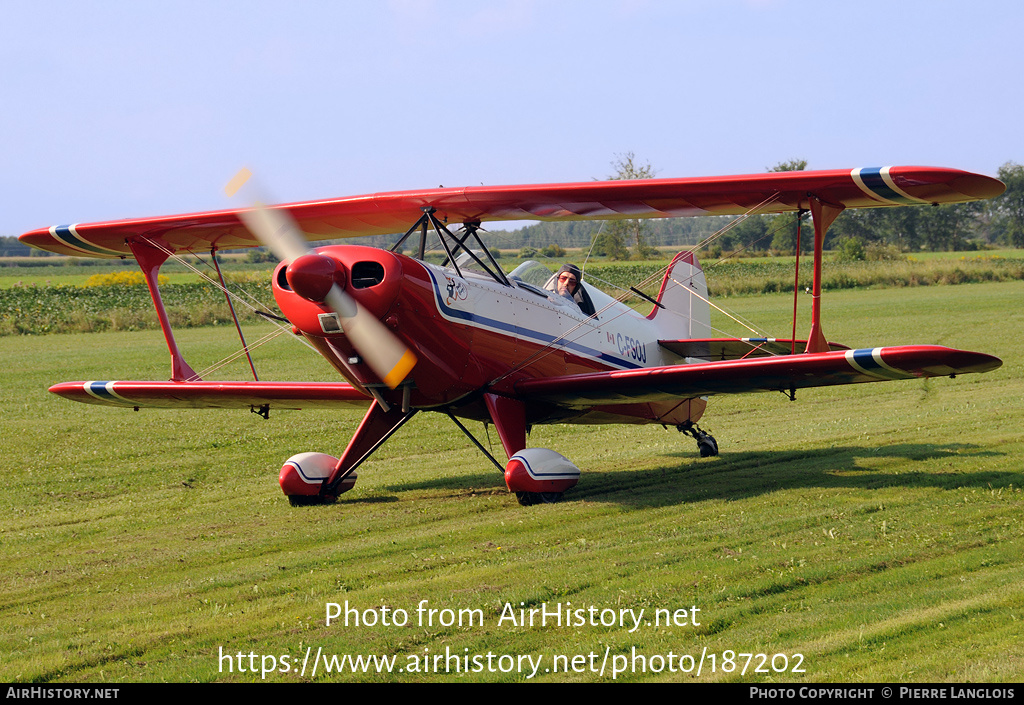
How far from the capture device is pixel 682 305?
46.1 feet

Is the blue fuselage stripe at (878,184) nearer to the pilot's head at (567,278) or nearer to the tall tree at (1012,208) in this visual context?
the pilot's head at (567,278)

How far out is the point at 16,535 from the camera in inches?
348

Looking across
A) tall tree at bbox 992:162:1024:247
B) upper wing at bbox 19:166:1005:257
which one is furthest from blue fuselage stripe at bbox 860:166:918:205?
tall tree at bbox 992:162:1024:247

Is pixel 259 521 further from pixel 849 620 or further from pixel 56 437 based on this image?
pixel 56 437

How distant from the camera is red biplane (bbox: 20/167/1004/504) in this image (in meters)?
8.35

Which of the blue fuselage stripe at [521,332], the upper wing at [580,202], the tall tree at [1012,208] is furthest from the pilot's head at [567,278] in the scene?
the tall tree at [1012,208]

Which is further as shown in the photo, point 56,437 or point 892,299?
point 892,299

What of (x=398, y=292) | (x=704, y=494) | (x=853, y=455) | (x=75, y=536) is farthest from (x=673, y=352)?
(x=75, y=536)

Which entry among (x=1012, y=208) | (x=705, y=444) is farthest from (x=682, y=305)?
(x=1012, y=208)

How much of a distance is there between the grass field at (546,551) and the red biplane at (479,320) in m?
0.89

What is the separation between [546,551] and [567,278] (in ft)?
13.9

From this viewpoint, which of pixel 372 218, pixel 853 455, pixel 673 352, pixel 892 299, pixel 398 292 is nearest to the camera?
pixel 398 292

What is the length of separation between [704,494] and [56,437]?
9.96 m

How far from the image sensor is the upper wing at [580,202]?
852 cm
